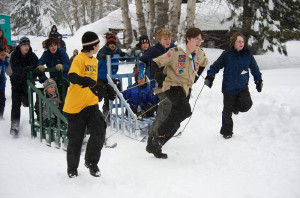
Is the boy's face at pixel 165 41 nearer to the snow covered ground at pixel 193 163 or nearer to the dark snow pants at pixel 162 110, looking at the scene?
the dark snow pants at pixel 162 110

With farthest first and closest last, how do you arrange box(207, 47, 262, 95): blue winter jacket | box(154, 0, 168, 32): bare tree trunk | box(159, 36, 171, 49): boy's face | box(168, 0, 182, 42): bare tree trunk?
box(154, 0, 168, 32): bare tree trunk → box(168, 0, 182, 42): bare tree trunk → box(207, 47, 262, 95): blue winter jacket → box(159, 36, 171, 49): boy's face

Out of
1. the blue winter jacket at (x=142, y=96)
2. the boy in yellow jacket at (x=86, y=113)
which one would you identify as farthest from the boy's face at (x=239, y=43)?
the boy in yellow jacket at (x=86, y=113)

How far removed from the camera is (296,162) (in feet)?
14.0

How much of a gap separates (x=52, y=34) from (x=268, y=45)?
8.65 meters

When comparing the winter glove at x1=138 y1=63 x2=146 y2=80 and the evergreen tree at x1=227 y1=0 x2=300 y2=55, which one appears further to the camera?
the evergreen tree at x1=227 y1=0 x2=300 y2=55

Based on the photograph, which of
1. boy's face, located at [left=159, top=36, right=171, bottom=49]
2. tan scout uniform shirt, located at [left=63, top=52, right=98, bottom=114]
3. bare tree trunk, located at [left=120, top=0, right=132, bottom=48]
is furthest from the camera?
bare tree trunk, located at [left=120, top=0, right=132, bottom=48]

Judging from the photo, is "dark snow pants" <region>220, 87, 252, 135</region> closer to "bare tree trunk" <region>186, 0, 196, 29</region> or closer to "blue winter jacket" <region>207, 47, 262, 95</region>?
"blue winter jacket" <region>207, 47, 262, 95</region>

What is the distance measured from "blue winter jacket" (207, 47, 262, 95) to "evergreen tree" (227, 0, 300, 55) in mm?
6587

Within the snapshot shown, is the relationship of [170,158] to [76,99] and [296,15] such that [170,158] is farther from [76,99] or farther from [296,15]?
[296,15]

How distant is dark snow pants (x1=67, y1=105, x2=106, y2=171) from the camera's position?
372 centimetres

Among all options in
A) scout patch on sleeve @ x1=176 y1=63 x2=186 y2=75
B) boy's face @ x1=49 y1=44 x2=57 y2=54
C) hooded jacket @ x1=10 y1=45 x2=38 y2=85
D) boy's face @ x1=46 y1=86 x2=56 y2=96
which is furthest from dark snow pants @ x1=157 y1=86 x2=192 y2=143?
hooded jacket @ x1=10 y1=45 x2=38 y2=85

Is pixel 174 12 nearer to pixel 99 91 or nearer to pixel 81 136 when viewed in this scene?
pixel 99 91

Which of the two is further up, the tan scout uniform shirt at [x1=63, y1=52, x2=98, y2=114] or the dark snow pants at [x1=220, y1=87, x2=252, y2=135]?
the tan scout uniform shirt at [x1=63, y1=52, x2=98, y2=114]

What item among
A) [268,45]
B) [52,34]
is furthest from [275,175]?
[52,34]
